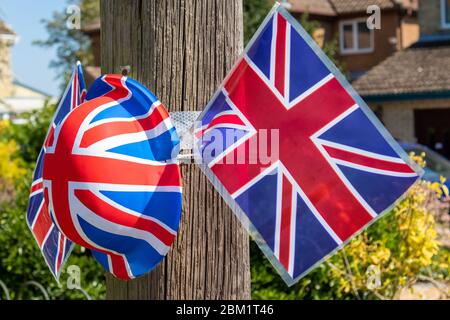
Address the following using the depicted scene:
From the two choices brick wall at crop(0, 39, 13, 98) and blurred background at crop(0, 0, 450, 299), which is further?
brick wall at crop(0, 39, 13, 98)

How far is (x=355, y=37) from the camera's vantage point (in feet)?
115

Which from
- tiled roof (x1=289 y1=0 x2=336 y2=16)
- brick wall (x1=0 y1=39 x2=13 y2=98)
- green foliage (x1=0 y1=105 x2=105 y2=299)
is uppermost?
tiled roof (x1=289 y1=0 x2=336 y2=16)

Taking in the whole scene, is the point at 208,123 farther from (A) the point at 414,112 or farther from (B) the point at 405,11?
(B) the point at 405,11

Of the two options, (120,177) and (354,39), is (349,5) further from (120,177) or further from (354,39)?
(120,177)

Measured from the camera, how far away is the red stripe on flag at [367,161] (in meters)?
2.64

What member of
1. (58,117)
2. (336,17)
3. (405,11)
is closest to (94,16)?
(336,17)

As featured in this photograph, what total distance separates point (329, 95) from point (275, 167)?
27 centimetres

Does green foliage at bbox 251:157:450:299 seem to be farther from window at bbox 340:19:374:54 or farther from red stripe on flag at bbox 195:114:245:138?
window at bbox 340:19:374:54

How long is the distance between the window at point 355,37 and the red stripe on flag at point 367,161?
32.3m

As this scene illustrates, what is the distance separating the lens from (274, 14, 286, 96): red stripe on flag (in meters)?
2.76

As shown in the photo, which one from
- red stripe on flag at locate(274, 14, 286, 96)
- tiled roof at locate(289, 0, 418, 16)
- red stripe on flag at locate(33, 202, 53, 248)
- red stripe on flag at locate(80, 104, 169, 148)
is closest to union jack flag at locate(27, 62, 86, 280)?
red stripe on flag at locate(33, 202, 53, 248)

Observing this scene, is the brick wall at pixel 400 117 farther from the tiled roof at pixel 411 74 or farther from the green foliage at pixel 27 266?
the green foliage at pixel 27 266

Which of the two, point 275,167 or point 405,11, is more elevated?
point 405,11
